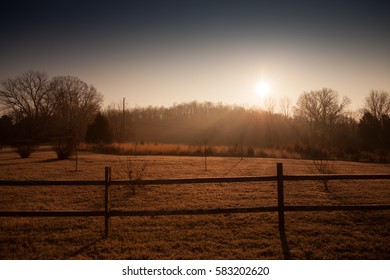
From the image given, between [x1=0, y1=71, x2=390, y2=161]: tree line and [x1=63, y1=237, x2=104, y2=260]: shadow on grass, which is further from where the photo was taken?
[x1=0, y1=71, x2=390, y2=161]: tree line

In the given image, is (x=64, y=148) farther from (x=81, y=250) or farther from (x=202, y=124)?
(x=202, y=124)

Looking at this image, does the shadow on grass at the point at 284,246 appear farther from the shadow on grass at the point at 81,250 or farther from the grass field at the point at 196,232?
the shadow on grass at the point at 81,250

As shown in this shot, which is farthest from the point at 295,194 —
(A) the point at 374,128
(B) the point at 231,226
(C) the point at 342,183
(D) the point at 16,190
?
(A) the point at 374,128

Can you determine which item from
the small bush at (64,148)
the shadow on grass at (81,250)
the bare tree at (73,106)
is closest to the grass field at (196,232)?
the shadow on grass at (81,250)

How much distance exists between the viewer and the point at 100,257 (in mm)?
4793

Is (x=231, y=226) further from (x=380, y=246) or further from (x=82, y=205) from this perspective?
(x=82, y=205)

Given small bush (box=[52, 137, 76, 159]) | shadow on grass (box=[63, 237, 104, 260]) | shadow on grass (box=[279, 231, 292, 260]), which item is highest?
small bush (box=[52, 137, 76, 159])

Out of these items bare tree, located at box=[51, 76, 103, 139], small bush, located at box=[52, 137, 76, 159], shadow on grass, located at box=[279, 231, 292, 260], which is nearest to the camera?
shadow on grass, located at box=[279, 231, 292, 260]

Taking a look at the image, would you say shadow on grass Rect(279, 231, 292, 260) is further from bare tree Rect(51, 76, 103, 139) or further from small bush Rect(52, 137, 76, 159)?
bare tree Rect(51, 76, 103, 139)

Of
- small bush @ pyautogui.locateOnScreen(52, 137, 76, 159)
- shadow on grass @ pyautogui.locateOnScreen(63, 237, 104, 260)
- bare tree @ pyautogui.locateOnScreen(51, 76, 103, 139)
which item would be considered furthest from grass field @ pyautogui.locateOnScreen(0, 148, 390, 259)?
bare tree @ pyautogui.locateOnScreen(51, 76, 103, 139)

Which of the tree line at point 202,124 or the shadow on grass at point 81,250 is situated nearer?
the shadow on grass at point 81,250

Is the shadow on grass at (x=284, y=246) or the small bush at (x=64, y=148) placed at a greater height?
the small bush at (x=64, y=148)

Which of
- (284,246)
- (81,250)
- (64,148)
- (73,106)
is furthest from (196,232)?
(73,106)

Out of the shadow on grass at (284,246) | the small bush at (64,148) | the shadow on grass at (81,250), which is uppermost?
the small bush at (64,148)
